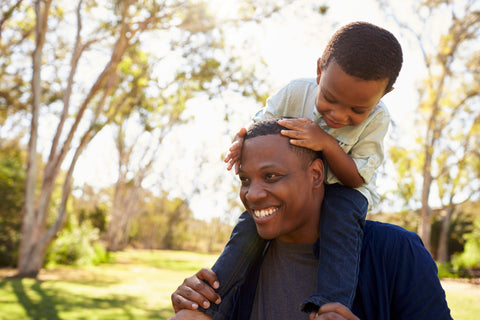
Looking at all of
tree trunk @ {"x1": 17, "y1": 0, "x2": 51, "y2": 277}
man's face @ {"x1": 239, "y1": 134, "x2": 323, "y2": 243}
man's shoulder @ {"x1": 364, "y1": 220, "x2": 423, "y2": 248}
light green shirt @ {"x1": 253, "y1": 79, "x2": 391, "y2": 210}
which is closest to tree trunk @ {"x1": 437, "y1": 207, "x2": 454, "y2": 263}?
tree trunk @ {"x1": 17, "y1": 0, "x2": 51, "y2": 277}

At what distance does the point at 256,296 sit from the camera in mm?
2389

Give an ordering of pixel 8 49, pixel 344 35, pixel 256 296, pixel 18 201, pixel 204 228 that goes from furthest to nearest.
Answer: pixel 204 228 < pixel 8 49 < pixel 18 201 < pixel 256 296 < pixel 344 35

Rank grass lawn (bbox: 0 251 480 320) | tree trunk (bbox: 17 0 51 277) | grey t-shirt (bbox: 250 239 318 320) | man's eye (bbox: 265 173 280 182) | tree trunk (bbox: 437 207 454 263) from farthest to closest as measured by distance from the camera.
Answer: tree trunk (bbox: 437 207 454 263)
tree trunk (bbox: 17 0 51 277)
grass lawn (bbox: 0 251 480 320)
grey t-shirt (bbox: 250 239 318 320)
man's eye (bbox: 265 173 280 182)

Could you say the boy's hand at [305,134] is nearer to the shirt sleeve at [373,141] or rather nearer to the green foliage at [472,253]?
the shirt sleeve at [373,141]

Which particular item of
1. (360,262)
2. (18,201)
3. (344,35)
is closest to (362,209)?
(360,262)

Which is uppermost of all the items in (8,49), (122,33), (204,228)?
(8,49)

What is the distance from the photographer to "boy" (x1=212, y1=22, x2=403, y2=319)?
2018mm

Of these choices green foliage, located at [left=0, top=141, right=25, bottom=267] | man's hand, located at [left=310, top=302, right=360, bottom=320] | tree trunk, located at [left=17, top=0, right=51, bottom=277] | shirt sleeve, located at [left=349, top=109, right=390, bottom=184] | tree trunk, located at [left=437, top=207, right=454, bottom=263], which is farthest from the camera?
tree trunk, located at [left=437, top=207, right=454, bottom=263]

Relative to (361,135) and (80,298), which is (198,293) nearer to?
(361,135)

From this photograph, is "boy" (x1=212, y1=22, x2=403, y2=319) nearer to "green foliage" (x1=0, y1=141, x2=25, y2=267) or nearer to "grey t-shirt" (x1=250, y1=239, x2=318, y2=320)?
"grey t-shirt" (x1=250, y1=239, x2=318, y2=320)

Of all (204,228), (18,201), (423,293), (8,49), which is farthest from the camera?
(204,228)

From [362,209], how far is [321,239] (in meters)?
0.28

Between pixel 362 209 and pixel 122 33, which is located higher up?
pixel 122 33

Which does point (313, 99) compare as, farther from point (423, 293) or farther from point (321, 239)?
point (423, 293)
